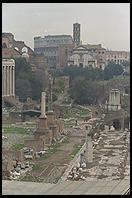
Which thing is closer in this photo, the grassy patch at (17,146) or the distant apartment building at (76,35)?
the grassy patch at (17,146)

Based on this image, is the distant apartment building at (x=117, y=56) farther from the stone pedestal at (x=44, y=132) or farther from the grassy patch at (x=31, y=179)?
the grassy patch at (x=31, y=179)

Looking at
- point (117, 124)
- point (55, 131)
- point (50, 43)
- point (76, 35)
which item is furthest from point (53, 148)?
point (50, 43)

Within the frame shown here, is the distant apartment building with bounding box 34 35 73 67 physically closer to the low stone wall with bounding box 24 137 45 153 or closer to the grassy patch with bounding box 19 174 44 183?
the low stone wall with bounding box 24 137 45 153

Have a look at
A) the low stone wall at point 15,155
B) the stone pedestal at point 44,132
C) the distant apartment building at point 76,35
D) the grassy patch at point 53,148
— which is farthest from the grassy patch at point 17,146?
the distant apartment building at point 76,35

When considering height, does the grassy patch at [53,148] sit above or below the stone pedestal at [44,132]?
below

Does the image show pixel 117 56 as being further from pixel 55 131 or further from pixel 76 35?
pixel 55 131

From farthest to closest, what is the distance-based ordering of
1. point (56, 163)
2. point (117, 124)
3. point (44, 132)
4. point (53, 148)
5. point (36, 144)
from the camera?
point (117, 124), point (44, 132), point (53, 148), point (36, 144), point (56, 163)

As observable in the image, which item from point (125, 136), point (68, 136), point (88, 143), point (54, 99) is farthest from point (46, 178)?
point (54, 99)

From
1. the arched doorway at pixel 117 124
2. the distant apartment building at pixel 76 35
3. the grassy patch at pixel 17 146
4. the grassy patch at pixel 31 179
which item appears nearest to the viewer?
the grassy patch at pixel 31 179

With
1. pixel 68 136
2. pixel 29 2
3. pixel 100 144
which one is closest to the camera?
pixel 29 2

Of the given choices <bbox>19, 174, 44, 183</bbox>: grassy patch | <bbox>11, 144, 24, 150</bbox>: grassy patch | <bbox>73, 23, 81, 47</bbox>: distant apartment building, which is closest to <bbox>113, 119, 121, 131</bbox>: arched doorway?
<bbox>11, 144, 24, 150</bbox>: grassy patch

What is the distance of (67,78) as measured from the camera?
24.3m

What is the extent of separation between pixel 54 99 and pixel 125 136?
7780 mm

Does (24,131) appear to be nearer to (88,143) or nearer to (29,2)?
(88,143)
